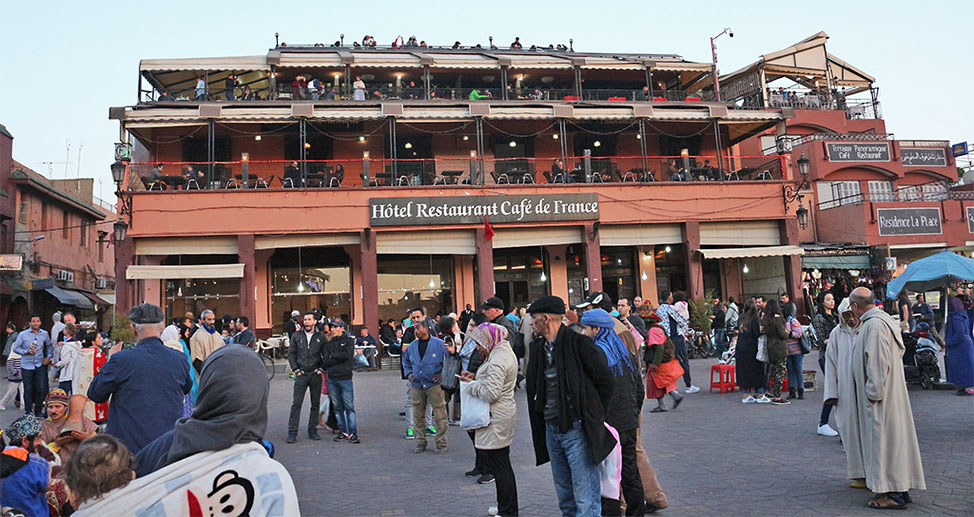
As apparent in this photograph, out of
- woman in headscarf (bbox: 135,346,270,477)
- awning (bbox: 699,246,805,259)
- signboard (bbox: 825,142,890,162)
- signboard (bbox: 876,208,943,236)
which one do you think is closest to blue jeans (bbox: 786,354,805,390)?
woman in headscarf (bbox: 135,346,270,477)

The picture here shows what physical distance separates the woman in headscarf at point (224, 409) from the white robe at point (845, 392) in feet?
16.9

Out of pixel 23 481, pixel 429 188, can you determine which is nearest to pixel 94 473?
pixel 23 481

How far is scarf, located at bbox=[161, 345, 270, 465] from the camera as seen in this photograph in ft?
8.87

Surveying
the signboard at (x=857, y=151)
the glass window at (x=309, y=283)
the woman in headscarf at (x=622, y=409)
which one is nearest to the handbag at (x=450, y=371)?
the woman in headscarf at (x=622, y=409)

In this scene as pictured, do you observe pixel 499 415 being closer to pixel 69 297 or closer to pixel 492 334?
pixel 492 334

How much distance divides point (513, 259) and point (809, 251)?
444 inches

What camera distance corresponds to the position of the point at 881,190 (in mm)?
30406

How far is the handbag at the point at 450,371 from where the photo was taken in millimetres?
8609

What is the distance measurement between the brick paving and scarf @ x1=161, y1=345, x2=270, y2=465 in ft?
11.0

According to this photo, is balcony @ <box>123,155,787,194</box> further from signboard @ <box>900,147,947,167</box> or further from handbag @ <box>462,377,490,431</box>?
handbag @ <box>462,377,490,431</box>

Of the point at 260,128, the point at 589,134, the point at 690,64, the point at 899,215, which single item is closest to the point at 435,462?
the point at 260,128

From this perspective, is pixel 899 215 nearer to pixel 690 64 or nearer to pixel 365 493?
pixel 690 64

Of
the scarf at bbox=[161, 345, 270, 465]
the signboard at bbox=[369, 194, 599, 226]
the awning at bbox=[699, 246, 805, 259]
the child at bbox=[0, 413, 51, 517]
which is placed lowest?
the child at bbox=[0, 413, 51, 517]

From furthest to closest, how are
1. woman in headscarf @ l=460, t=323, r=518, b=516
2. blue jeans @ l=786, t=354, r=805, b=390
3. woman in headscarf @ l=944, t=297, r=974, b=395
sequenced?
blue jeans @ l=786, t=354, r=805, b=390, woman in headscarf @ l=944, t=297, r=974, b=395, woman in headscarf @ l=460, t=323, r=518, b=516
